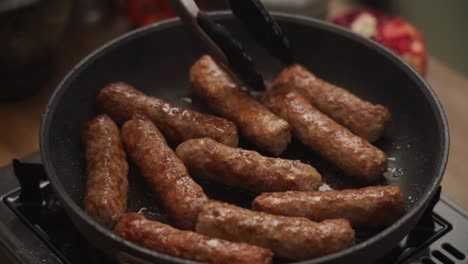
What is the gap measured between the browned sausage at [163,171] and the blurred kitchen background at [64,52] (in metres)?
0.61

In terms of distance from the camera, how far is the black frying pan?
1535 mm

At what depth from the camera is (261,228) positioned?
60.5 inches

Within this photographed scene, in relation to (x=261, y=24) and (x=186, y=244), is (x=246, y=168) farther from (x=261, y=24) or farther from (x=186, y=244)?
(x=261, y=24)

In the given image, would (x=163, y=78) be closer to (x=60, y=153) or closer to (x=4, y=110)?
(x=60, y=153)

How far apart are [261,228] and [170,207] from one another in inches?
10.4

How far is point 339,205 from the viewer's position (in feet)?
5.37

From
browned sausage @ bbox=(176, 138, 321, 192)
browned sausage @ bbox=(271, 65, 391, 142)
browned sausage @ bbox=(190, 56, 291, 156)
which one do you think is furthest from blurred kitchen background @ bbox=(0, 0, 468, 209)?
browned sausage @ bbox=(176, 138, 321, 192)

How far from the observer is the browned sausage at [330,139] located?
1801 mm

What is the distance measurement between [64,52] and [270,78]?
3.26 feet

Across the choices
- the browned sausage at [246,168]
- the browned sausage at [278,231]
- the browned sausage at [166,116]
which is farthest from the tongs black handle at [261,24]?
the browned sausage at [278,231]

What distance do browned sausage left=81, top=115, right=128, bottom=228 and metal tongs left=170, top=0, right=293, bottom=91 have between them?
1.27 ft

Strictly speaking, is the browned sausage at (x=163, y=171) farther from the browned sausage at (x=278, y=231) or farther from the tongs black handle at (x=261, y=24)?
the tongs black handle at (x=261, y=24)

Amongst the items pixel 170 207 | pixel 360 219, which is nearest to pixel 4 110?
pixel 170 207

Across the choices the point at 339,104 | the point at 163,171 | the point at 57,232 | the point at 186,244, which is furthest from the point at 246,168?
the point at 57,232
